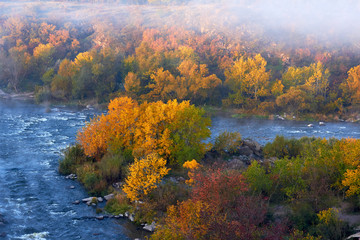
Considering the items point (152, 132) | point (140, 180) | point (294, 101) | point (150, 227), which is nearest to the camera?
point (150, 227)

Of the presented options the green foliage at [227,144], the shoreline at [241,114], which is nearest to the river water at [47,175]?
the shoreline at [241,114]

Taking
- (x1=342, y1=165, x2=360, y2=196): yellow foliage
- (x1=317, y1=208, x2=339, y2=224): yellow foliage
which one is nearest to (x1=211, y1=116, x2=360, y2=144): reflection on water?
(x1=342, y1=165, x2=360, y2=196): yellow foliage

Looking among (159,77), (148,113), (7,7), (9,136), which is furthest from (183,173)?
(7,7)

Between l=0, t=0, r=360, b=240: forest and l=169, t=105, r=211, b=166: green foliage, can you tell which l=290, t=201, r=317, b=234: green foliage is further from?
l=169, t=105, r=211, b=166: green foliage

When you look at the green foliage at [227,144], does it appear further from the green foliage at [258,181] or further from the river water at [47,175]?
the green foliage at [258,181]

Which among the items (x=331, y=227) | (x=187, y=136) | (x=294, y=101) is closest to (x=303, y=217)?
(x=331, y=227)

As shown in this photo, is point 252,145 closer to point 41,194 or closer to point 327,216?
point 327,216

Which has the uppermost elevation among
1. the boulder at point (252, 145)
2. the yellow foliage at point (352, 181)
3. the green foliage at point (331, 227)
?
the yellow foliage at point (352, 181)
